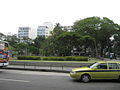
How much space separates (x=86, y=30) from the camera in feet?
143

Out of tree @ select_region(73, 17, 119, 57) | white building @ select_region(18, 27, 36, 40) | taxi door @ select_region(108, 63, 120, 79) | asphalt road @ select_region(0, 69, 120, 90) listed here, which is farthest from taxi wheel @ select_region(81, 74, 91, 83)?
white building @ select_region(18, 27, 36, 40)

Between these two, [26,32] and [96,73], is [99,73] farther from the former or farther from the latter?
[26,32]

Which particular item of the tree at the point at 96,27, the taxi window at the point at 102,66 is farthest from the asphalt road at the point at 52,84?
the tree at the point at 96,27

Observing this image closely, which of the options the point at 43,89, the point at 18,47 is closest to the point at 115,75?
the point at 43,89

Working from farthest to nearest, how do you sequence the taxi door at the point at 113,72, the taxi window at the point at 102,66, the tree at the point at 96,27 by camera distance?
the tree at the point at 96,27 < the taxi window at the point at 102,66 < the taxi door at the point at 113,72

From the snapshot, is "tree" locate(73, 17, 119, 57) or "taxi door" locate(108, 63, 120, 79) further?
"tree" locate(73, 17, 119, 57)

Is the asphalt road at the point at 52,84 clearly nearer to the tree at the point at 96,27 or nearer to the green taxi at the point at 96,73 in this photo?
the green taxi at the point at 96,73

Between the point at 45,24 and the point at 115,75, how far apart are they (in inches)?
5116

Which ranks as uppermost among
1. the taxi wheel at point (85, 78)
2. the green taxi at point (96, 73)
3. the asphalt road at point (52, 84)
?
the green taxi at point (96, 73)

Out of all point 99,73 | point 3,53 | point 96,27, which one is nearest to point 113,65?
point 99,73

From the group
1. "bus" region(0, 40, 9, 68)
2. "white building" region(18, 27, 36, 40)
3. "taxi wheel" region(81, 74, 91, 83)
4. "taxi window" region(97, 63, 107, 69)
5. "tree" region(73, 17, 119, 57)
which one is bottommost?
"taxi wheel" region(81, 74, 91, 83)

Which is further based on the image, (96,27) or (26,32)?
(26,32)

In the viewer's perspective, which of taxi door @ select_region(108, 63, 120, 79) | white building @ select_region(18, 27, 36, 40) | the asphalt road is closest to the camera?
the asphalt road

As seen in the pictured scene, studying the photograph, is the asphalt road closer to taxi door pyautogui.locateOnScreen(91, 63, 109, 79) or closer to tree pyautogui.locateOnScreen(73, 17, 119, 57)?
taxi door pyautogui.locateOnScreen(91, 63, 109, 79)
